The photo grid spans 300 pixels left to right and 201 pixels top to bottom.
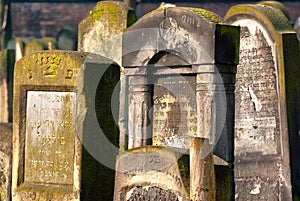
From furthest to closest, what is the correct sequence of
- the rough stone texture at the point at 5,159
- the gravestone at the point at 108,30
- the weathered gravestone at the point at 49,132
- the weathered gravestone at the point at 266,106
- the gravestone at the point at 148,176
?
1. the gravestone at the point at 108,30
2. the weathered gravestone at the point at 266,106
3. the rough stone texture at the point at 5,159
4. the weathered gravestone at the point at 49,132
5. the gravestone at the point at 148,176

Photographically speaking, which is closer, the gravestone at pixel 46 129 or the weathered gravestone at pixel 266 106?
the gravestone at pixel 46 129

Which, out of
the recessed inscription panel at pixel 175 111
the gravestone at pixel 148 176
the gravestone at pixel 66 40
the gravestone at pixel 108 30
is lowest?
the gravestone at pixel 148 176

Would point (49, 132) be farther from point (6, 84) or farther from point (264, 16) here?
point (6, 84)

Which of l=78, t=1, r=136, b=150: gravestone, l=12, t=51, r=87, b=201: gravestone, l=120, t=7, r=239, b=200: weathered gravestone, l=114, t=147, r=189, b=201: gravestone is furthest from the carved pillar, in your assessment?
l=114, t=147, r=189, b=201: gravestone

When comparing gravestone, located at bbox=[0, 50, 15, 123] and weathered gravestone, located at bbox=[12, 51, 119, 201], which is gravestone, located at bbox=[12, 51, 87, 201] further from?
gravestone, located at bbox=[0, 50, 15, 123]

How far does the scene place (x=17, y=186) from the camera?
30.6ft

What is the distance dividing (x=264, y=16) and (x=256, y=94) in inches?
32.4

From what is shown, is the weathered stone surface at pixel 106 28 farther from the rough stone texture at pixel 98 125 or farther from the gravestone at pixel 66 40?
the gravestone at pixel 66 40

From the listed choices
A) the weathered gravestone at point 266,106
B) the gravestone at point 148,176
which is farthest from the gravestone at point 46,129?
the weathered gravestone at point 266,106

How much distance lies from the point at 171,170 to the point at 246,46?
159 inches

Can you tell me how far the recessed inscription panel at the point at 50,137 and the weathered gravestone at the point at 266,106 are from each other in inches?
118

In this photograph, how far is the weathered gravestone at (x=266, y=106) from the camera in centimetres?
1134

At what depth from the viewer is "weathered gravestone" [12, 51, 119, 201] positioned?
8.98 meters

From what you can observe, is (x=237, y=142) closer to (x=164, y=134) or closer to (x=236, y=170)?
(x=236, y=170)
